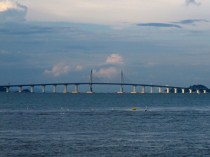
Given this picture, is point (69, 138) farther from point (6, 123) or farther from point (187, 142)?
point (6, 123)

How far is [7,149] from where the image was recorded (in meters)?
59.3

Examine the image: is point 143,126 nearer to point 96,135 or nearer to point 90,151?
point 96,135

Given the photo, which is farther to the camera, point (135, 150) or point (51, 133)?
point (51, 133)

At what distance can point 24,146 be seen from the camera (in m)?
61.4

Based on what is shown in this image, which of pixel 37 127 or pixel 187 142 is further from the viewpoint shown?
pixel 37 127

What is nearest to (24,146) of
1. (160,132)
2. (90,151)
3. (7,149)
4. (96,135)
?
(7,149)

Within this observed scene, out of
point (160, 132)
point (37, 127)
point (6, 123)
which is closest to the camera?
point (160, 132)

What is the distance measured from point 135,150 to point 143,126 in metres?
30.1

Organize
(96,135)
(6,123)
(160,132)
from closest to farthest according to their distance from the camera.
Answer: (96,135) < (160,132) < (6,123)

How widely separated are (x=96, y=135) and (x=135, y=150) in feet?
49.7

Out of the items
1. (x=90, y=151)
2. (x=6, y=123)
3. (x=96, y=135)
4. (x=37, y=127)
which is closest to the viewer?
(x=90, y=151)

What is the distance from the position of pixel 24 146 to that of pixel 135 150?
1082 cm

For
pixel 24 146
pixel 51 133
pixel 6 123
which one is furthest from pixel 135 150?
pixel 6 123

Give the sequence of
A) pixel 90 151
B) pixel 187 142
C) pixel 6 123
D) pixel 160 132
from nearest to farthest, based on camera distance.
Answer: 1. pixel 90 151
2. pixel 187 142
3. pixel 160 132
4. pixel 6 123
